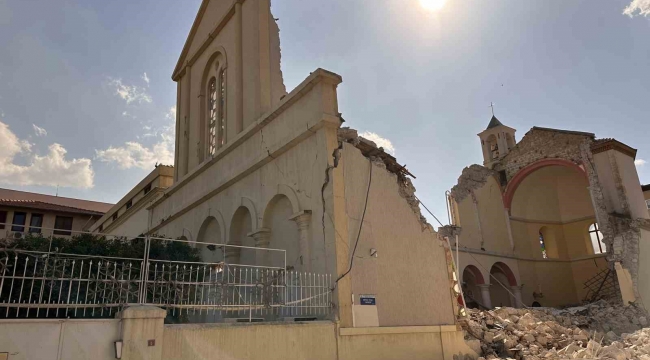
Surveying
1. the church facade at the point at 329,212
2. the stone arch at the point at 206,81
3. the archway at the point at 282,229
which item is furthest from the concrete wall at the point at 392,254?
the stone arch at the point at 206,81

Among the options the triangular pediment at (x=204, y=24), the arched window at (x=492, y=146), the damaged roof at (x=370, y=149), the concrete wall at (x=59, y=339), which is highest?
the arched window at (x=492, y=146)

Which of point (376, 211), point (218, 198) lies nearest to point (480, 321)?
point (376, 211)

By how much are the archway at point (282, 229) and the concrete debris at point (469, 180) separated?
555 inches

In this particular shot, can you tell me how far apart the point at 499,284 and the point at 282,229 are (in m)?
16.1

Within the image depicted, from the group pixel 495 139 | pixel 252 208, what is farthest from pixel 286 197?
pixel 495 139

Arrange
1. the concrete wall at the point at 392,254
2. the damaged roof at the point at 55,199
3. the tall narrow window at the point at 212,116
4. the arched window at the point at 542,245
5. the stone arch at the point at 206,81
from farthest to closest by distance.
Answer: the damaged roof at the point at 55,199, the arched window at the point at 542,245, the stone arch at the point at 206,81, the tall narrow window at the point at 212,116, the concrete wall at the point at 392,254

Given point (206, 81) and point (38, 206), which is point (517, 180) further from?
point (38, 206)

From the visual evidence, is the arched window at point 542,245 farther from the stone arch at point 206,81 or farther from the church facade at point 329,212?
the stone arch at point 206,81

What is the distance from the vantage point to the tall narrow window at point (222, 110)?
46.3ft

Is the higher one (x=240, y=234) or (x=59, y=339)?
(x=240, y=234)

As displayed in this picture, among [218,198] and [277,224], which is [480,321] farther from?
[218,198]

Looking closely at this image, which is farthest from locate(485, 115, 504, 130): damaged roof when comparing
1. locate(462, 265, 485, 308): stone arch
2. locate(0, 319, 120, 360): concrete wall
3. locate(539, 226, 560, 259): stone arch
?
locate(0, 319, 120, 360): concrete wall

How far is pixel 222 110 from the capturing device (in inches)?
583

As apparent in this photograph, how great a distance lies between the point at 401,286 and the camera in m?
8.53
